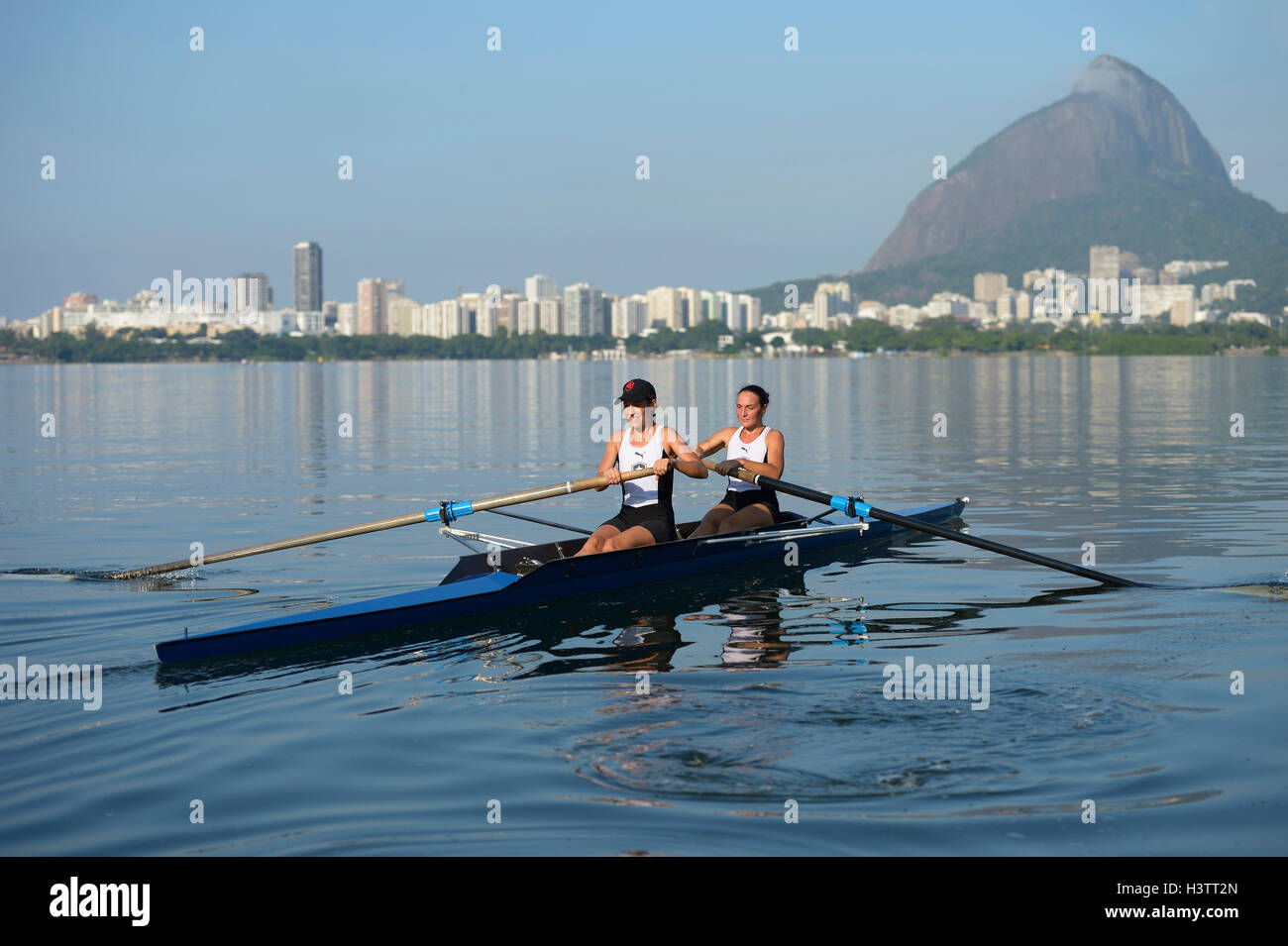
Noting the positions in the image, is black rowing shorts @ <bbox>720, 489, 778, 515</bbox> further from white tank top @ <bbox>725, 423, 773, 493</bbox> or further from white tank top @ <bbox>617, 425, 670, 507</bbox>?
white tank top @ <bbox>617, 425, 670, 507</bbox>

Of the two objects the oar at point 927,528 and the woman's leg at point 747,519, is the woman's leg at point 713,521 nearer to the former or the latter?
the woman's leg at point 747,519

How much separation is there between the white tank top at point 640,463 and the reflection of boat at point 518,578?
55cm

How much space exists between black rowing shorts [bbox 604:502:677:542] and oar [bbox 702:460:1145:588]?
67 centimetres

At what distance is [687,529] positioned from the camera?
13305 millimetres

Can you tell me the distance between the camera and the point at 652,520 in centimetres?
1172

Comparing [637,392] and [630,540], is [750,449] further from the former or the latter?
[637,392]

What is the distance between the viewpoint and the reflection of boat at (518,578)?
9078mm

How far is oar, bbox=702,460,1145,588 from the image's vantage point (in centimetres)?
1170

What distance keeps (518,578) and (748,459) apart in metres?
3.37

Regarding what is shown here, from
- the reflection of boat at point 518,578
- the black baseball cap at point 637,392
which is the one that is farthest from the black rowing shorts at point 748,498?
the black baseball cap at point 637,392

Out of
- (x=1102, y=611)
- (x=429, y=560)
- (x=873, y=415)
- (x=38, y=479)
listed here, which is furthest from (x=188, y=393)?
(x=1102, y=611)

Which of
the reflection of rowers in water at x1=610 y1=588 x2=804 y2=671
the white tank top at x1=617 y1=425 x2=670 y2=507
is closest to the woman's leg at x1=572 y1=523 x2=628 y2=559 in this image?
the white tank top at x1=617 y1=425 x2=670 y2=507

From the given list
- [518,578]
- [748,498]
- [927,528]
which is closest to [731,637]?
[518,578]
